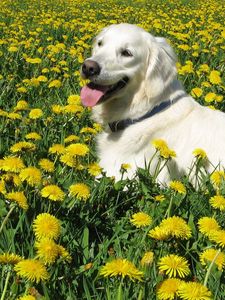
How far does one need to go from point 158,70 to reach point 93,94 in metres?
0.50

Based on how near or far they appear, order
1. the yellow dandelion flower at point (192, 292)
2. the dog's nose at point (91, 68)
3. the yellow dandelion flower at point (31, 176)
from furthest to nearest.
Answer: the dog's nose at point (91, 68) < the yellow dandelion flower at point (31, 176) < the yellow dandelion flower at point (192, 292)

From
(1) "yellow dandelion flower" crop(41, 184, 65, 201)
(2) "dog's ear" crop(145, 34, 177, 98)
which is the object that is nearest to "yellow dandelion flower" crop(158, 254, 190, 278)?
(1) "yellow dandelion flower" crop(41, 184, 65, 201)

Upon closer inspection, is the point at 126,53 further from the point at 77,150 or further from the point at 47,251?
the point at 47,251

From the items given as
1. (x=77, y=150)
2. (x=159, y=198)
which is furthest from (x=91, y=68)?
(x=159, y=198)

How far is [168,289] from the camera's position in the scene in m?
1.53

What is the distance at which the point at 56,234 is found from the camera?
1771mm

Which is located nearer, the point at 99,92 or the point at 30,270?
the point at 30,270

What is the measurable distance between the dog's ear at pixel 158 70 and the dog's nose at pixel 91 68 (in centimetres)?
39

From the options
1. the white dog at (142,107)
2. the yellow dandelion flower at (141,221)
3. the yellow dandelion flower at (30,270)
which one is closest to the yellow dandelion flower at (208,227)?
the yellow dandelion flower at (141,221)

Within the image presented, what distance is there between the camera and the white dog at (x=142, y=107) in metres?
3.54

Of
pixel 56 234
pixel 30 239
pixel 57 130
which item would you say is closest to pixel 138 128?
pixel 57 130

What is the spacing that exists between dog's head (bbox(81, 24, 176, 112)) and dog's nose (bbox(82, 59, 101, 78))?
3 cm

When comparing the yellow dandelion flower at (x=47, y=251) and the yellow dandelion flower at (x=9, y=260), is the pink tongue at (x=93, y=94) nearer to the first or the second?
the yellow dandelion flower at (x=47, y=251)

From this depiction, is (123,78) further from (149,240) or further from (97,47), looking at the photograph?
(149,240)
